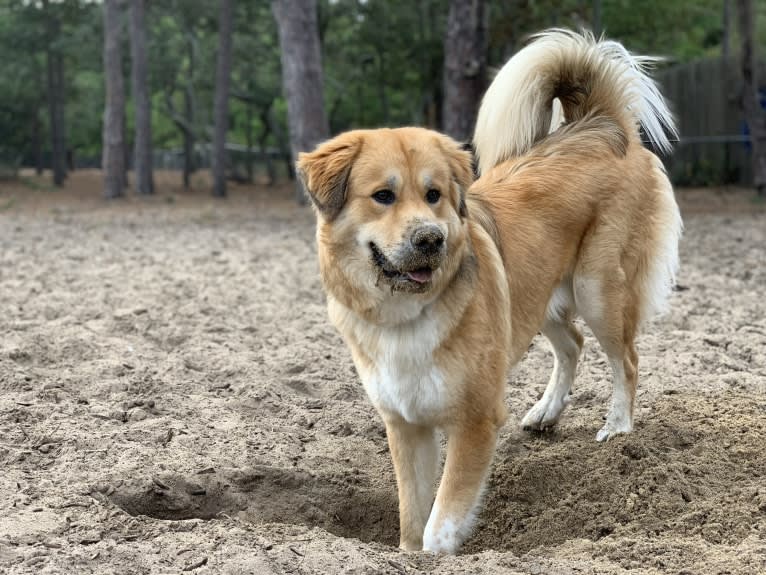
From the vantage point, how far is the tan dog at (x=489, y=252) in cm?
381

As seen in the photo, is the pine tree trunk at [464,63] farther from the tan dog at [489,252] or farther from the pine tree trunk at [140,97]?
the pine tree trunk at [140,97]

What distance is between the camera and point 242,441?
16.4 feet

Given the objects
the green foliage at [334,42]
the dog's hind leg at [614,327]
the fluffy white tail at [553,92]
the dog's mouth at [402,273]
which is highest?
the green foliage at [334,42]

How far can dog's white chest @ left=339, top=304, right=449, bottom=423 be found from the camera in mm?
3826

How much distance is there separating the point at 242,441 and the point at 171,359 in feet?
5.55

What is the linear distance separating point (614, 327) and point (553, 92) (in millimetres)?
1489

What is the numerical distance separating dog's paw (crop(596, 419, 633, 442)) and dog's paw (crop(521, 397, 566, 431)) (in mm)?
315

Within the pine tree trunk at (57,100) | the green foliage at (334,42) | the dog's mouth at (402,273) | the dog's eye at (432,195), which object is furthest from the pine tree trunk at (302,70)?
the pine tree trunk at (57,100)

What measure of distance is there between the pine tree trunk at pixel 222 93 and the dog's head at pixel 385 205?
2370cm

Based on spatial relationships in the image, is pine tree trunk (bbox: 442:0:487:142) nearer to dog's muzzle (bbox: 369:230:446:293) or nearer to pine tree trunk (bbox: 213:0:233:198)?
pine tree trunk (bbox: 213:0:233:198)

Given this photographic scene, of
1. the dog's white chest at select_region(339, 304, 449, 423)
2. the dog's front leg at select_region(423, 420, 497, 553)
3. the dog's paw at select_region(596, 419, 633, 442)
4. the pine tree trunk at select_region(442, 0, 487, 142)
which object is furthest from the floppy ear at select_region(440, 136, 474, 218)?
the pine tree trunk at select_region(442, 0, 487, 142)

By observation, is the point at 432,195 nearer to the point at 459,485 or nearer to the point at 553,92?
the point at 459,485

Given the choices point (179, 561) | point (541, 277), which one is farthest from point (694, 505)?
point (179, 561)

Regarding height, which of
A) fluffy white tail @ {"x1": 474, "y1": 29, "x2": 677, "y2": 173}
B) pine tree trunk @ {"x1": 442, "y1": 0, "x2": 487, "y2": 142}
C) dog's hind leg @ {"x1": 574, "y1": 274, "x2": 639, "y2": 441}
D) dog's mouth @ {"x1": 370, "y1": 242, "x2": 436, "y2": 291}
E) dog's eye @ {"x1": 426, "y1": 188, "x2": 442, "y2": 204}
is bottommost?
dog's hind leg @ {"x1": 574, "y1": 274, "x2": 639, "y2": 441}
